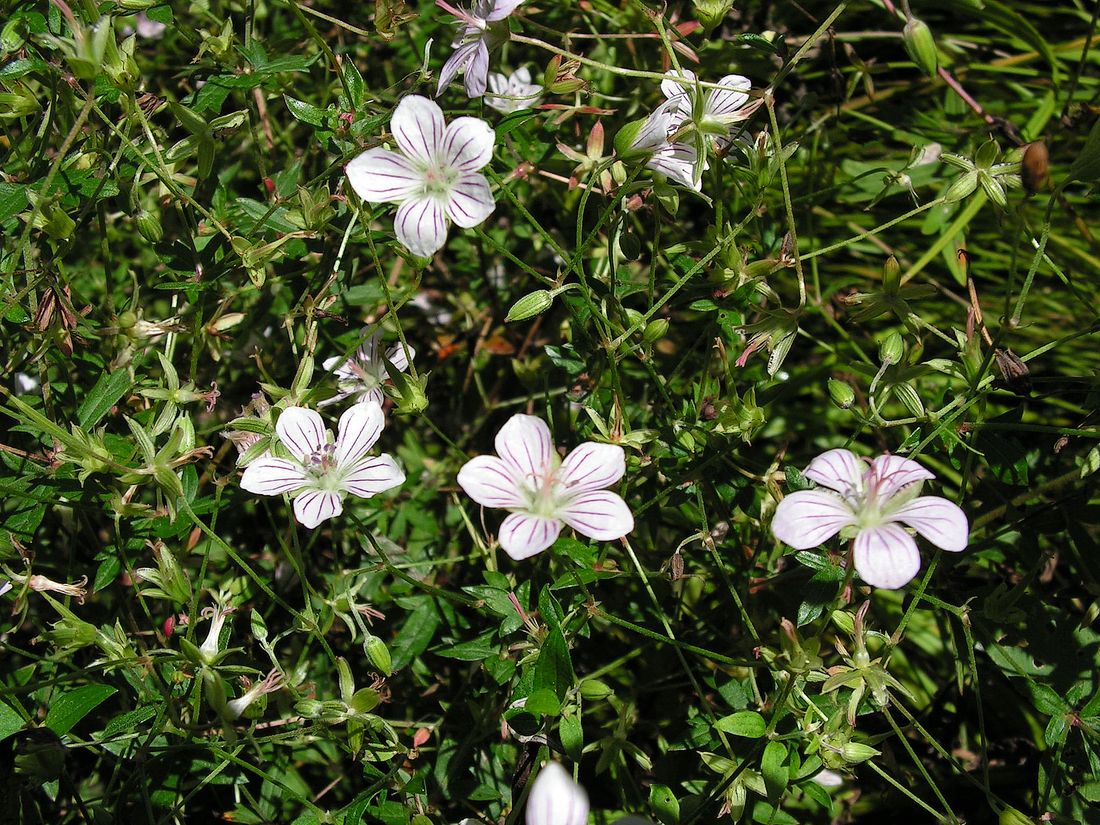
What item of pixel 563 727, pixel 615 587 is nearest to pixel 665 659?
pixel 615 587

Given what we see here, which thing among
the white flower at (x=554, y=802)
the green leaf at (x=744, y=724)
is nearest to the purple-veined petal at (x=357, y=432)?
the white flower at (x=554, y=802)

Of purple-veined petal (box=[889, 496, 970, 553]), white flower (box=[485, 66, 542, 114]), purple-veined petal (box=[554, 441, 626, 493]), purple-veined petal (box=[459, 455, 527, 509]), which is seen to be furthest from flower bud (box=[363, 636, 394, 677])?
white flower (box=[485, 66, 542, 114])

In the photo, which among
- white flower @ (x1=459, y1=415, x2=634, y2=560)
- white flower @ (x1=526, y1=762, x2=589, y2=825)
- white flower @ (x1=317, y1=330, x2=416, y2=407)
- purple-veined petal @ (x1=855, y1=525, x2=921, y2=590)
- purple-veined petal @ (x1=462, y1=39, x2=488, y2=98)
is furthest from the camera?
white flower @ (x1=317, y1=330, x2=416, y2=407)

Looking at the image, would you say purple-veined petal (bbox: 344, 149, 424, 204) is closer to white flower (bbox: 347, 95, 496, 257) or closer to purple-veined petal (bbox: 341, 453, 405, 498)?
white flower (bbox: 347, 95, 496, 257)

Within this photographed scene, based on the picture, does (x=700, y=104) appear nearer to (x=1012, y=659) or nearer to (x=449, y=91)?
(x=449, y=91)

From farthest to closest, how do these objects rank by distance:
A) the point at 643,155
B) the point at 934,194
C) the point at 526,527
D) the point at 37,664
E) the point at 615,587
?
the point at 934,194, the point at 615,587, the point at 37,664, the point at 643,155, the point at 526,527

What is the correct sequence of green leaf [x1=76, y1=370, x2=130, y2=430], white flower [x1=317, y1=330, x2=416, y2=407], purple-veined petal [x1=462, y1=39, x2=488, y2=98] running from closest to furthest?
1. purple-veined petal [x1=462, y1=39, x2=488, y2=98]
2. green leaf [x1=76, y1=370, x2=130, y2=430]
3. white flower [x1=317, y1=330, x2=416, y2=407]

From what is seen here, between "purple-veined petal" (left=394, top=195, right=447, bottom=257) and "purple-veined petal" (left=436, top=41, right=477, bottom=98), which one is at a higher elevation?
"purple-veined petal" (left=436, top=41, right=477, bottom=98)

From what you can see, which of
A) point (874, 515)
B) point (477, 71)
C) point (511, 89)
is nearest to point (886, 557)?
point (874, 515)

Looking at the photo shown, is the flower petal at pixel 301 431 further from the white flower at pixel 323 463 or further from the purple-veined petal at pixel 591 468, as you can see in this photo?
the purple-veined petal at pixel 591 468
